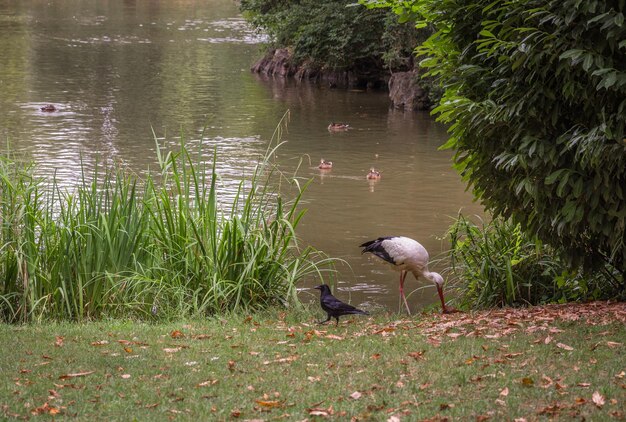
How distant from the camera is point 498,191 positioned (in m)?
8.43

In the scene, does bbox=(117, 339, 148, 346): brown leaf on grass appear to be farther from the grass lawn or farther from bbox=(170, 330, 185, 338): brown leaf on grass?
bbox=(170, 330, 185, 338): brown leaf on grass

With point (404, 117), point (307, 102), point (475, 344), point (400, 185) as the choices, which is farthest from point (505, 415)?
point (307, 102)

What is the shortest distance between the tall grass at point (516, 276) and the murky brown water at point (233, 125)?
118 cm

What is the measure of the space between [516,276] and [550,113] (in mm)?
2273

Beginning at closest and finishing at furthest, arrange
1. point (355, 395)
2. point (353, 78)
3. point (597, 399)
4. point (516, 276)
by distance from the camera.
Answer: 1. point (597, 399)
2. point (355, 395)
3. point (516, 276)
4. point (353, 78)

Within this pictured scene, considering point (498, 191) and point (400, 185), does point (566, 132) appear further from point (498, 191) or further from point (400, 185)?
point (400, 185)

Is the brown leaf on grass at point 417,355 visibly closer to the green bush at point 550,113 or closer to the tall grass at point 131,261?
the green bush at point 550,113

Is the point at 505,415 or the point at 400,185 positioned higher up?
the point at 505,415

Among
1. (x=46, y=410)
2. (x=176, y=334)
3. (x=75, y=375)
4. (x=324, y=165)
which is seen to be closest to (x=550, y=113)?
(x=176, y=334)

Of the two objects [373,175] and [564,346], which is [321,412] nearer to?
[564,346]

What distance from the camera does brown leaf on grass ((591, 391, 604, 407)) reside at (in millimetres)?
5363

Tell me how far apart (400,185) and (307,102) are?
14.6m

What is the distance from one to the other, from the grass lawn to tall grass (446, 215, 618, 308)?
955 millimetres

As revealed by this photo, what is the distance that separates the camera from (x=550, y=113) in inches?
306
